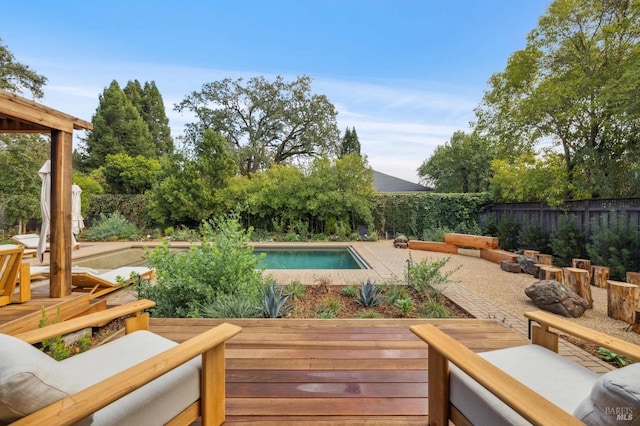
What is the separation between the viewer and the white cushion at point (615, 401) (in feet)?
2.72

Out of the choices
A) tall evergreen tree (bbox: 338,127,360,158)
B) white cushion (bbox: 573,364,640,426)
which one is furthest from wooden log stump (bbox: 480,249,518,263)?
tall evergreen tree (bbox: 338,127,360,158)

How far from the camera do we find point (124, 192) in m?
15.8

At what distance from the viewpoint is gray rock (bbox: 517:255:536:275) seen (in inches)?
241

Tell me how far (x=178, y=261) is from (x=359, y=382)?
8.17ft

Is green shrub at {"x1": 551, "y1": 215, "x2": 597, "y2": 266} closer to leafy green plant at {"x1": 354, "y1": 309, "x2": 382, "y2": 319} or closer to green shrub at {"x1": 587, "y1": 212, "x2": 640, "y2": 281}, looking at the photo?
green shrub at {"x1": 587, "y1": 212, "x2": 640, "y2": 281}

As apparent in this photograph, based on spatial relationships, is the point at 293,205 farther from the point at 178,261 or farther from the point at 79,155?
the point at 79,155

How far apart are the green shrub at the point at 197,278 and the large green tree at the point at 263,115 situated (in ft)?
55.6

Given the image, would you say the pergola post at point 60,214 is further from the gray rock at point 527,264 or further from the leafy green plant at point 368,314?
the gray rock at point 527,264

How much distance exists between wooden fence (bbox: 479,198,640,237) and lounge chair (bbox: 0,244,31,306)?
907 centimetres

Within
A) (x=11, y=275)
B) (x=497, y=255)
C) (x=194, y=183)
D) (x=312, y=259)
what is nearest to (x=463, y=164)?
(x=497, y=255)

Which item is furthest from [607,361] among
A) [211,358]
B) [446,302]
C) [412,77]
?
[412,77]

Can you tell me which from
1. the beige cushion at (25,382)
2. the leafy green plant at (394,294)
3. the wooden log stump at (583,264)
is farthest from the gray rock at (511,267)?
the beige cushion at (25,382)

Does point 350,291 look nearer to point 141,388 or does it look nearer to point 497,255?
point 141,388

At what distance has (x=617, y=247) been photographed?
537 cm
